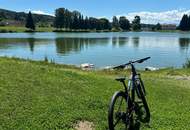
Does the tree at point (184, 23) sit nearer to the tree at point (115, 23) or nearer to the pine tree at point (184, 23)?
the pine tree at point (184, 23)

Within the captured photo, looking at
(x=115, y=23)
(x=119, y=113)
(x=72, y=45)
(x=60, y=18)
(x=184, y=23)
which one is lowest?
(x=72, y=45)

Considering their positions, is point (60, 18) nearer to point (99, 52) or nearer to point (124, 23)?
point (124, 23)

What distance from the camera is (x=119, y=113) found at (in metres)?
6.87

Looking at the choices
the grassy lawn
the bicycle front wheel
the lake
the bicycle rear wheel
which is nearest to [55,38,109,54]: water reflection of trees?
the lake

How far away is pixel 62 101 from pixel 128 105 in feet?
7.66

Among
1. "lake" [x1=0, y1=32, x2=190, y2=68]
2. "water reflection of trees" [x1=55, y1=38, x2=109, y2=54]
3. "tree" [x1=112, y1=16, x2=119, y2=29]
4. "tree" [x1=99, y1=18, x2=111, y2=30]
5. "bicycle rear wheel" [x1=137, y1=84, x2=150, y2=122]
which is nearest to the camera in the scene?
"bicycle rear wheel" [x1=137, y1=84, x2=150, y2=122]

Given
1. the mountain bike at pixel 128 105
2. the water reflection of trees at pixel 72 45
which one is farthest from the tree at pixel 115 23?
the mountain bike at pixel 128 105

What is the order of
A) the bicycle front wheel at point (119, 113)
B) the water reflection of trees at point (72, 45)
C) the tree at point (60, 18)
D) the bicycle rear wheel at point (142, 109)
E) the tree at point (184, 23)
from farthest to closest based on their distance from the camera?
the tree at point (184, 23)
the tree at point (60, 18)
the water reflection of trees at point (72, 45)
the bicycle rear wheel at point (142, 109)
the bicycle front wheel at point (119, 113)

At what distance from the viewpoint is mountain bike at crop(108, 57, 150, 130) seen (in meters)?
6.82

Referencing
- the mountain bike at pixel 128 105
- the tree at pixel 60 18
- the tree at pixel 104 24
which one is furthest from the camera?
the tree at pixel 104 24

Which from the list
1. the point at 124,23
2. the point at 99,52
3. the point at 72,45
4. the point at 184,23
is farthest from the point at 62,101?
the point at 124,23

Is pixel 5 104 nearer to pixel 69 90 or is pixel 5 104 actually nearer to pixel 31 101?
pixel 31 101

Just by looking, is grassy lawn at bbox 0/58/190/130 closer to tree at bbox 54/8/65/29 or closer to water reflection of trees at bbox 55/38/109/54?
water reflection of trees at bbox 55/38/109/54

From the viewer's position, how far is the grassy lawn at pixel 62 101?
7.72m
